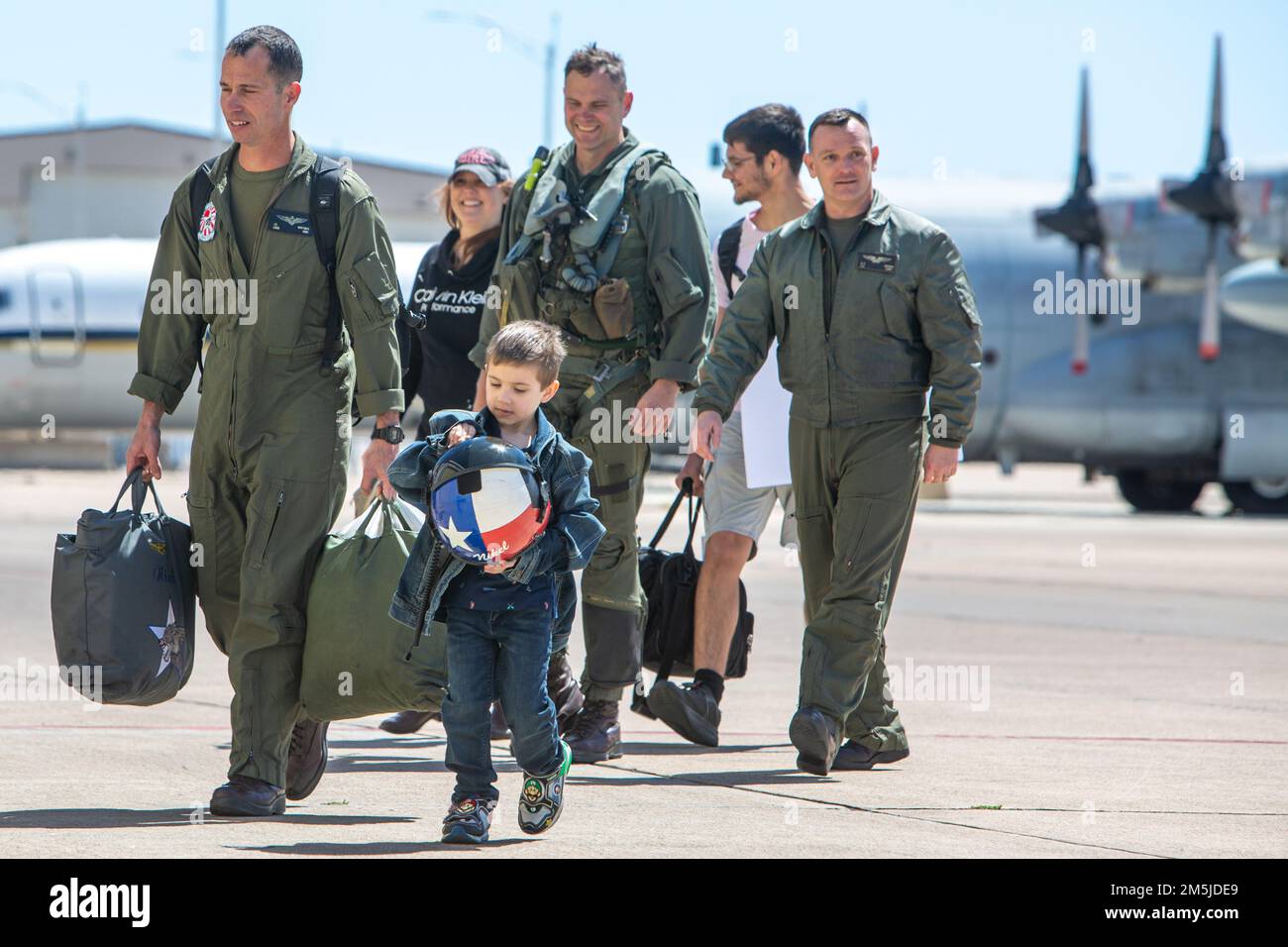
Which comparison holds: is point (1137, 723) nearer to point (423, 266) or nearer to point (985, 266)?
point (423, 266)

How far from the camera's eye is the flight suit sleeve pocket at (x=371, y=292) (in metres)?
5.01

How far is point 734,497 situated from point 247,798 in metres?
2.55

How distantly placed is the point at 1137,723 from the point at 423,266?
3.37 metres

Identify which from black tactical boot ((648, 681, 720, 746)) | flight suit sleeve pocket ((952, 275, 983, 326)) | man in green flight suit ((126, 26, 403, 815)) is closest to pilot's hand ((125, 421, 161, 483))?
man in green flight suit ((126, 26, 403, 815))

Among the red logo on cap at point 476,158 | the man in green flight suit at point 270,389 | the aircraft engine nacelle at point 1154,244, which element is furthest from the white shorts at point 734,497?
the aircraft engine nacelle at point 1154,244

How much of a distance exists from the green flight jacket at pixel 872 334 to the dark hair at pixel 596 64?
91 cm

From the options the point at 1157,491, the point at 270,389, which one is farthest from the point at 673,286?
the point at 1157,491

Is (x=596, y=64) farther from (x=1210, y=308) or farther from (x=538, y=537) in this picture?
(x=1210, y=308)

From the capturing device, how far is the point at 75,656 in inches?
190

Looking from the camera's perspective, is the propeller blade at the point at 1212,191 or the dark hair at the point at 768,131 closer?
the dark hair at the point at 768,131

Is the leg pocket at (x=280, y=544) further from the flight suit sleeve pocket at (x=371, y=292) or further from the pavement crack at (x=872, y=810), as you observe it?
the pavement crack at (x=872, y=810)

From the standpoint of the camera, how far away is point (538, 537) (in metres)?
4.51
